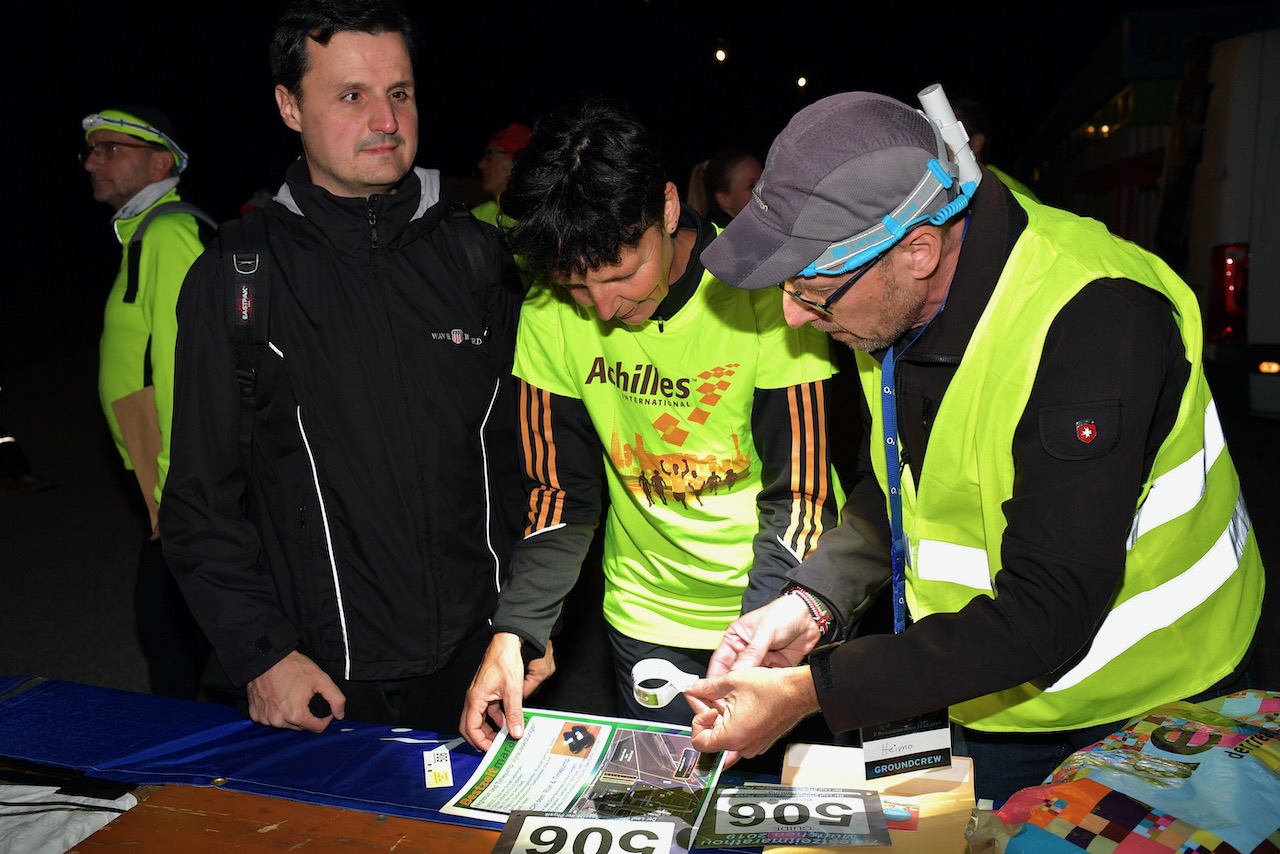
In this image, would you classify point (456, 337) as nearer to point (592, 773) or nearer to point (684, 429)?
point (684, 429)

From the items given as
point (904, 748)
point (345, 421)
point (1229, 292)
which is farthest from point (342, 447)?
point (1229, 292)

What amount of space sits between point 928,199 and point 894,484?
1.70ft

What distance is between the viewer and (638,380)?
1942 mm

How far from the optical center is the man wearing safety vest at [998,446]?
128 centimetres

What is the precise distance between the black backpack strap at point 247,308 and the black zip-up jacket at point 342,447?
0.02 m

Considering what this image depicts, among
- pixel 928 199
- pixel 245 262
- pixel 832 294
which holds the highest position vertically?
pixel 245 262

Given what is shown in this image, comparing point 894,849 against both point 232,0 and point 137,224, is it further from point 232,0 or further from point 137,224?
point 232,0

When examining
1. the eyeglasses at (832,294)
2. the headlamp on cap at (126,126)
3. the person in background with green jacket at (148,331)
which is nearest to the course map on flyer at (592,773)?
the eyeglasses at (832,294)

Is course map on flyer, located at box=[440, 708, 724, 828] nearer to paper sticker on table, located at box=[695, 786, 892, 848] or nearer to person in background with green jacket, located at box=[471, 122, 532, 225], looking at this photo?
paper sticker on table, located at box=[695, 786, 892, 848]

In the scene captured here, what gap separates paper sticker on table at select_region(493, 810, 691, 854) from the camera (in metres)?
1.47

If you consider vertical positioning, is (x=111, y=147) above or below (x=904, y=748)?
above

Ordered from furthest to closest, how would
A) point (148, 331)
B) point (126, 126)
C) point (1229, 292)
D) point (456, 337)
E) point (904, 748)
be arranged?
point (1229, 292), point (126, 126), point (148, 331), point (456, 337), point (904, 748)

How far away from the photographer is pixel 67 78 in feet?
57.8

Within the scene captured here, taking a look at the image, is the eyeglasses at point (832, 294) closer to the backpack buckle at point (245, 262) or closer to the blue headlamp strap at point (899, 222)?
the blue headlamp strap at point (899, 222)
